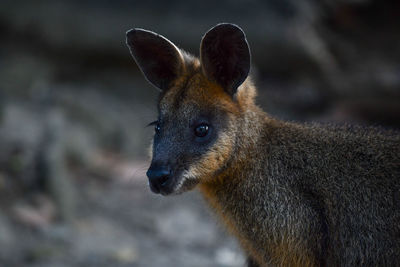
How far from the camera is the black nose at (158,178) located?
5.32m

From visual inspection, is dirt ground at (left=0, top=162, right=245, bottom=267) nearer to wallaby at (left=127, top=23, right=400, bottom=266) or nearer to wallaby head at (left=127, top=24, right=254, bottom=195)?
wallaby at (left=127, top=23, right=400, bottom=266)

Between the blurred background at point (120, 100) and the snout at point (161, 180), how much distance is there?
10.6 ft

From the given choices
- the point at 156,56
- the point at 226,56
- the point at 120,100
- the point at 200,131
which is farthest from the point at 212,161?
the point at 120,100

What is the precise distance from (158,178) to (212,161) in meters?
0.51

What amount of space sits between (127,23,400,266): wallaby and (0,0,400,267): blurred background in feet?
9.32

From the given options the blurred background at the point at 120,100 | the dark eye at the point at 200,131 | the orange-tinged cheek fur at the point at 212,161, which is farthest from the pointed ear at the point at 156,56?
the blurred background at the point at 120,100

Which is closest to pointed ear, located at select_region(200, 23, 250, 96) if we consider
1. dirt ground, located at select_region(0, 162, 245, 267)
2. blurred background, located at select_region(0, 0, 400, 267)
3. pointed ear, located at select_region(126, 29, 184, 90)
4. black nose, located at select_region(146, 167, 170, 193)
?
pointed ear, located at select_region(126, 29, 184, 90)

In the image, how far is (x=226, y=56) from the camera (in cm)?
567

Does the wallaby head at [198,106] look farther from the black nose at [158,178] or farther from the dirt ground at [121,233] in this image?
the dirt ground at [121,233]

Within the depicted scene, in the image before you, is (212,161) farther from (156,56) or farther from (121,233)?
(121,233)

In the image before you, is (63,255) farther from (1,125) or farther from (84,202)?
(1,125)

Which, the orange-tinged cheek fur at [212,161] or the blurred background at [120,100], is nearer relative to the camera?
the orange-tinged cheek fur at [212,161]

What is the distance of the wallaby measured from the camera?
5.48 m

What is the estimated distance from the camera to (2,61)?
410 inches
